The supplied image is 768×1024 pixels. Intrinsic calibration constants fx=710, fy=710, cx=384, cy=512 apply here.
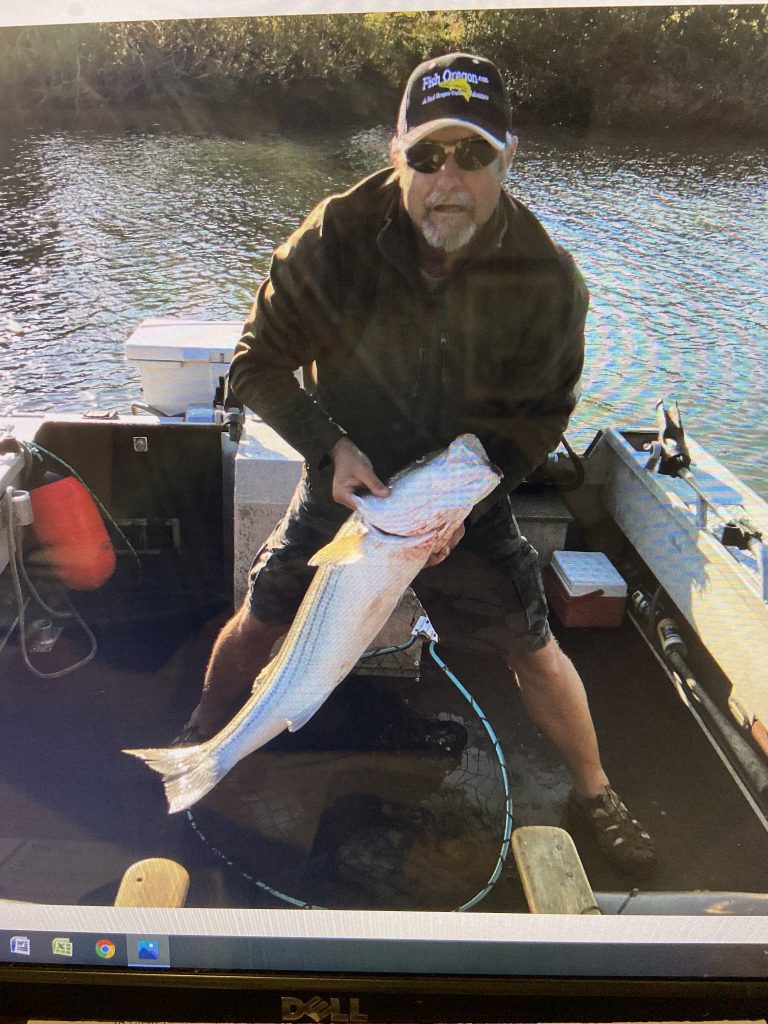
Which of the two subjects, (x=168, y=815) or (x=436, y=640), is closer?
(x=168, y=815)

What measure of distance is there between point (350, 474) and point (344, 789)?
0.91m

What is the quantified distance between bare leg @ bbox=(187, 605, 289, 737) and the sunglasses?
122cm

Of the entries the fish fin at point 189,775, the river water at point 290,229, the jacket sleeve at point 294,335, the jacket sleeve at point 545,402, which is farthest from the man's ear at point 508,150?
the fish fin at point 189,775

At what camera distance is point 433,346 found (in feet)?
5.59

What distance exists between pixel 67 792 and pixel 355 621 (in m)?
0.93

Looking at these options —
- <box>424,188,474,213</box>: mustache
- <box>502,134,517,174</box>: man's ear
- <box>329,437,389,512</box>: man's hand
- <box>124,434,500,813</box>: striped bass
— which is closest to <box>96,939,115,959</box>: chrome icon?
<box>124,434,500,813</box>: striped bass

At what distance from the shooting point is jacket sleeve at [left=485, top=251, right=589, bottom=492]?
1745mm

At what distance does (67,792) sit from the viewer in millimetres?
1830

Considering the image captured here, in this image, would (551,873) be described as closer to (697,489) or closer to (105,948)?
(105,948)

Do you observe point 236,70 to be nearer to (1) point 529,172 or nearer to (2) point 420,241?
(2) point 420,241

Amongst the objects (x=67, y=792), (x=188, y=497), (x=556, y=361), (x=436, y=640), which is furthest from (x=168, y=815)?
(x=556, y=361)

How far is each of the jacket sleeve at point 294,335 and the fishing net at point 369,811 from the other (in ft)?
2.88

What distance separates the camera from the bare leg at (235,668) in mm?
2031

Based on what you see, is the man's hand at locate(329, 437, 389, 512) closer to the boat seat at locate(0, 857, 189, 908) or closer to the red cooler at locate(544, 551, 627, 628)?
the boat seat at locate(0, 857, 189, 908)
